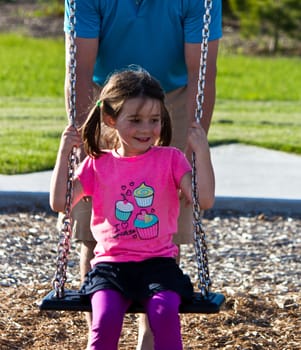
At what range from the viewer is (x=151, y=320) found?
3.32 meters

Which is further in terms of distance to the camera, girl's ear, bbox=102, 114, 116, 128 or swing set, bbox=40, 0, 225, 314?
girl's ear, bbox=102, 114, 116, 128

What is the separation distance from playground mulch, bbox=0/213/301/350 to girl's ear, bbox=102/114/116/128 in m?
1.14

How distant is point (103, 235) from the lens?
3.52m

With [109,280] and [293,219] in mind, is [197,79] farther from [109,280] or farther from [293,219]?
[293,219]

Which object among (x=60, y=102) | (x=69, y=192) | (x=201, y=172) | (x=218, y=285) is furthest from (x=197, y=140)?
(x=60, y=102)

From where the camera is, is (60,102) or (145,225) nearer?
(145,225)

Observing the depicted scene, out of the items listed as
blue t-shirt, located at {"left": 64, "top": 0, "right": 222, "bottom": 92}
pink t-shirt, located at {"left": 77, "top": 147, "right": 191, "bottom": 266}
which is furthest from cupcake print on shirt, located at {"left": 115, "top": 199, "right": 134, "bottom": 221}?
blue t-shirt, located at {"left": 64, "top": 0, "right": 222, "bottom": 92}

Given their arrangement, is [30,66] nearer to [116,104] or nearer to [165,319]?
[116,104]

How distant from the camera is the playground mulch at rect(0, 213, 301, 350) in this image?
4391mm

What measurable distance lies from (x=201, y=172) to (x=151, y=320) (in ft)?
1.78

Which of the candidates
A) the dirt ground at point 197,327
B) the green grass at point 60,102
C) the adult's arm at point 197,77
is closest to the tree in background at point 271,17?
the green grass at point 60,102

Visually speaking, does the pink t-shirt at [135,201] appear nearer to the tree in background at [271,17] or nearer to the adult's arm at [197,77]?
the adult's arm at [197,77]

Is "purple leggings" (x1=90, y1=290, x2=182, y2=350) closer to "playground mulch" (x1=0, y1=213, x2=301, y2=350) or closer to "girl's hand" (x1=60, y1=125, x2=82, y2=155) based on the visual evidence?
"girl's hand" (x1=60, y1=125, x2=82, y2=155)

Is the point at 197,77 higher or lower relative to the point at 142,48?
lower
